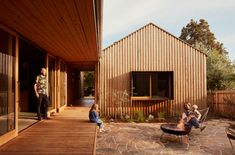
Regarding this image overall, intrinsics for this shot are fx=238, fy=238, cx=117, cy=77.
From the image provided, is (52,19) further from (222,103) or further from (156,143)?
(222,103)

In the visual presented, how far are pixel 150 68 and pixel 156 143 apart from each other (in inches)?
192

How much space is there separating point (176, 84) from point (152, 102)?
4.54ft

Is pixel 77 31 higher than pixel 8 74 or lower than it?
higher

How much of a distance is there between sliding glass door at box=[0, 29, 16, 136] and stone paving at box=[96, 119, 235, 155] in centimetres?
211

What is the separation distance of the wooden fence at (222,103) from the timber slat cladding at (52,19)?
799 centimetres

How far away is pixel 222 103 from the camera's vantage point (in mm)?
11531

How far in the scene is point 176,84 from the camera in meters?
10.8

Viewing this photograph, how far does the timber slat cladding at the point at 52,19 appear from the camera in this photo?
317 cm

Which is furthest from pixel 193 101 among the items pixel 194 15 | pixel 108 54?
pixel 194 15

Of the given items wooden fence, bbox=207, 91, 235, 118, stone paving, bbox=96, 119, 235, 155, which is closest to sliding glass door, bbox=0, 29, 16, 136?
stone paving, bbox=96, 119, 235, 155

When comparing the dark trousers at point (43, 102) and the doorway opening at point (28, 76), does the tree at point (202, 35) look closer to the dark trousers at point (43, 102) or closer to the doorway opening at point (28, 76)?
the doorway opening at point (28, 76)

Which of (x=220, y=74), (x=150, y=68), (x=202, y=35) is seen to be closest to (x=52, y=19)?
(x=150, y=68)

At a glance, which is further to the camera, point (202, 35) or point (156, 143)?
point (202, 35)

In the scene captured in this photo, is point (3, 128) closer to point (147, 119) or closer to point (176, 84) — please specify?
point (147, 119)
